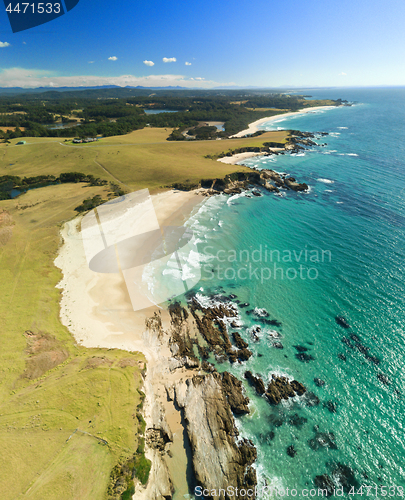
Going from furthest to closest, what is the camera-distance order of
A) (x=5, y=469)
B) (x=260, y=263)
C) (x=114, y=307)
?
(x=260, y=263) → (x=114, y=307) → (x=5, y=469)

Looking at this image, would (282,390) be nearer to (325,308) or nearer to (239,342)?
(239,342)

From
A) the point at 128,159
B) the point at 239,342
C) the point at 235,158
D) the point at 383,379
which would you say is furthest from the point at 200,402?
the point at 235,158

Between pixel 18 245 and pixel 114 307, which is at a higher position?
pixel 18 245

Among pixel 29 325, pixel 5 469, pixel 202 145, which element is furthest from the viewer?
pixel 202 145

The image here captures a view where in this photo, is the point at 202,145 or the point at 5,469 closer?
the point at 5,469

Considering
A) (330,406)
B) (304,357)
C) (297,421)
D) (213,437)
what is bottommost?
(297,421)

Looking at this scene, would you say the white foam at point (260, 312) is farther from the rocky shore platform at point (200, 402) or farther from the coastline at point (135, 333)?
the coastline at point (135, 333)

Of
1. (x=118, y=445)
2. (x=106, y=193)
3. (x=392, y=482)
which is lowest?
(x=392, y=482)

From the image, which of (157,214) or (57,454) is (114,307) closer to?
(57,454)

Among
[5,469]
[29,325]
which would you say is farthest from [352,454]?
[29,325]
